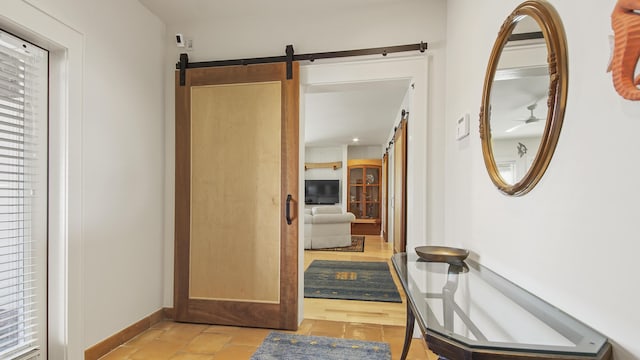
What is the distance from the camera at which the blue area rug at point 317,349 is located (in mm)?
2014

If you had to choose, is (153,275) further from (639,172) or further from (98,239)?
(639,172)

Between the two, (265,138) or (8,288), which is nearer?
(8,288)

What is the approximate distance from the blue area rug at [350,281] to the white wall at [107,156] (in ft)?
5.49

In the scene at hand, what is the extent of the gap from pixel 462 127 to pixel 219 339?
2260mm

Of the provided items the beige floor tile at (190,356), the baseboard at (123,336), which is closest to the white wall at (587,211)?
the beige floor tile at (190,356)

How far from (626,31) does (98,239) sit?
2606 mm

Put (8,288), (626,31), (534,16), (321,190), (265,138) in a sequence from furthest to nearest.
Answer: (321,190) < (265,138) < (8,288) < (534,16) < (626,31)

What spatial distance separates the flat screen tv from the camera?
30.1 ft

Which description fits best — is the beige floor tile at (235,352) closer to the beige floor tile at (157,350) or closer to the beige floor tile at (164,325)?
the beige floor tile at (157,350)

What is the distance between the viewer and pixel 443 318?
890mm

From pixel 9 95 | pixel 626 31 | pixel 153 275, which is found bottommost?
pixel 153 275

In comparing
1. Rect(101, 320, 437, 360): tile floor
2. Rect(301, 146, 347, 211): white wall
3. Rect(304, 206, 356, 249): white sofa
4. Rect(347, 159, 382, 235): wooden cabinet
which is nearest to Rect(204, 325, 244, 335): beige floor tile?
Rect(101, 320, 437, 360): tile floor

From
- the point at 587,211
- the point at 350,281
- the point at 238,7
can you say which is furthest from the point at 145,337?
the point at 587,211

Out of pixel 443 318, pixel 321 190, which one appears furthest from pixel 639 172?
pixel 321 190
